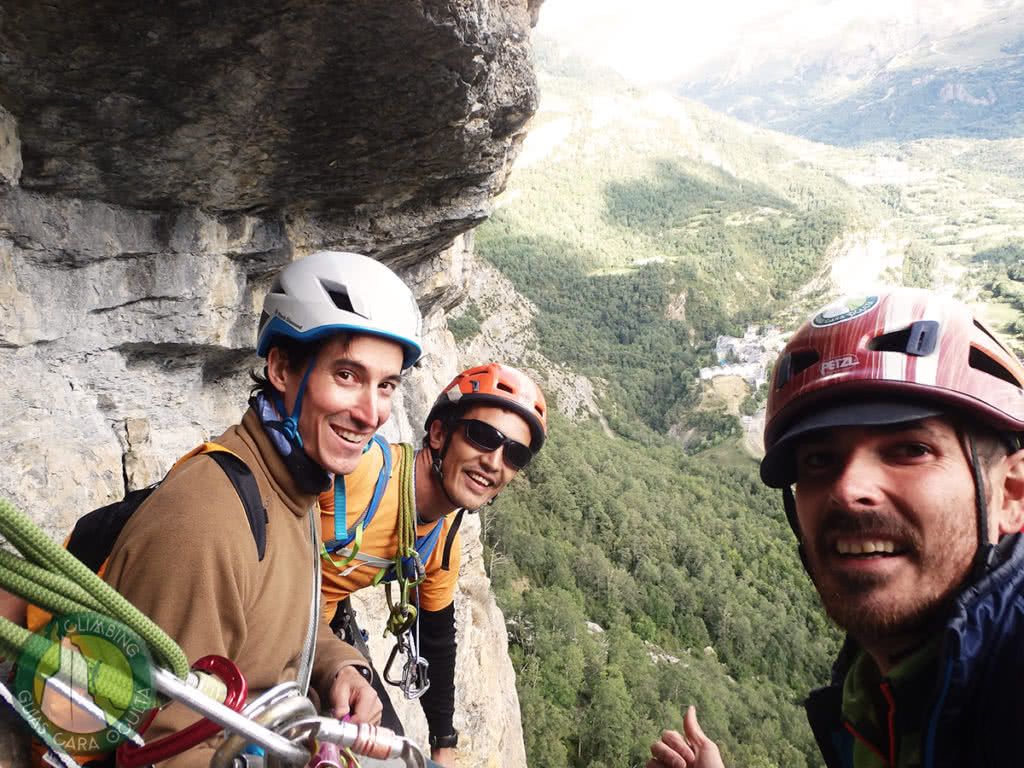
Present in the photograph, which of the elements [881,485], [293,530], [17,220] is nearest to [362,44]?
[17,220]

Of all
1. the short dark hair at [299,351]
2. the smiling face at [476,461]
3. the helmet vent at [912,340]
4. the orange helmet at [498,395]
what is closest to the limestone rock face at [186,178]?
the short dark hair at [299,351]

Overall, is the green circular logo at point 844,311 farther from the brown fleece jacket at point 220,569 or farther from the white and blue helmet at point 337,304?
the brown fleece jacket at point 220,569

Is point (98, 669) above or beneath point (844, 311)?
beneath

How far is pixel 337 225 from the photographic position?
5.47m

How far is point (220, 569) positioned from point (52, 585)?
63cm

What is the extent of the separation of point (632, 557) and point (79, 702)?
58511 mm

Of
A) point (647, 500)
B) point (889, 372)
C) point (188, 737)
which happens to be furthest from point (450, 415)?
point (647, 500)

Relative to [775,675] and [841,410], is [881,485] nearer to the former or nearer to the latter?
[841,410]

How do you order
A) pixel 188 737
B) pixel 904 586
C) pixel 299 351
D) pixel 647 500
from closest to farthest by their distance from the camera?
pixel 188 737, pixel 904 586, pixel 299 351, pixel 647 500

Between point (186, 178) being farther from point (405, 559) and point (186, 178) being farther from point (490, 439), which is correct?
point (405, 559)

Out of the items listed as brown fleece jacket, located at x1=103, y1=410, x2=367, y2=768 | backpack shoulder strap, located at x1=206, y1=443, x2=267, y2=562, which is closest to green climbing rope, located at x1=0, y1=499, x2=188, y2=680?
brown fleece jacket, located at x1=103, y1=410, x2=367, y2=768

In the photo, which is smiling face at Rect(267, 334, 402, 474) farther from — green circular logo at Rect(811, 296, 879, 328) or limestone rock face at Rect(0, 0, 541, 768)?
limestone rock face at Rect(0, 0, 541, 768)

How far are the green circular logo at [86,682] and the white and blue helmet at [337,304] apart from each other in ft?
4.71

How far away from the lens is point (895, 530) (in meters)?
1.58
